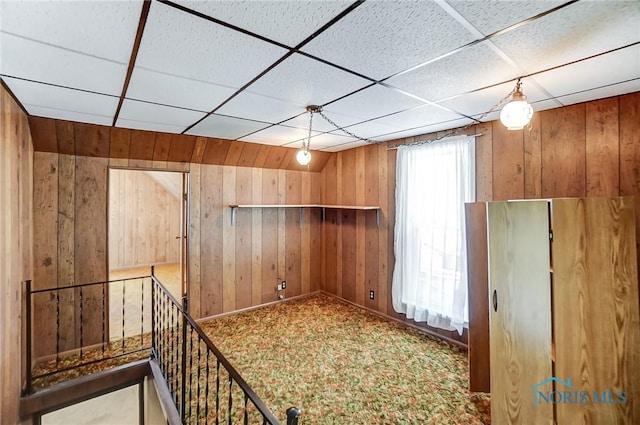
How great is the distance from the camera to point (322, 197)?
521 centimetres

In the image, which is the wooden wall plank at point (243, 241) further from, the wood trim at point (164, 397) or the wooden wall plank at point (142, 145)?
the wood trim at point (164, 397)

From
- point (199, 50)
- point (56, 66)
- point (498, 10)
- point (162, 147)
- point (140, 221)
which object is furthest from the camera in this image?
point (140, 221)

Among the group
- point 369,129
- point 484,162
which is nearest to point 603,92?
point 484,162

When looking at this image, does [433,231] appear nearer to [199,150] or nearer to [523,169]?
[523,169]

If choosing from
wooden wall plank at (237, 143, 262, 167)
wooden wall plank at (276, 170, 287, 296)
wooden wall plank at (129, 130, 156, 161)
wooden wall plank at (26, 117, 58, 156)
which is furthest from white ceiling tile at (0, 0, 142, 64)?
wooden wall plank at (276, 170, 287, 296)

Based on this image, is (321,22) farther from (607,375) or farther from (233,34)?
(607,375)

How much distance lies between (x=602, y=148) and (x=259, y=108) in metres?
2.92

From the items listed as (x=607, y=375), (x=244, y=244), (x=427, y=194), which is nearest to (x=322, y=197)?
(x=244, y=244)

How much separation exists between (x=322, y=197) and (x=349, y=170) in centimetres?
83

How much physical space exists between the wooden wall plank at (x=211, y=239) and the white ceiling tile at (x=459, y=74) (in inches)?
117

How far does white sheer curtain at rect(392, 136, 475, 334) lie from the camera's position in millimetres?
3170

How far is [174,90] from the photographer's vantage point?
6.98 ft

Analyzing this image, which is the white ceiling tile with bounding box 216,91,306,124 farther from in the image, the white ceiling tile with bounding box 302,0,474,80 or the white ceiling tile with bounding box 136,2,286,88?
the white ceiling tile with bounding box 302,0,474,80

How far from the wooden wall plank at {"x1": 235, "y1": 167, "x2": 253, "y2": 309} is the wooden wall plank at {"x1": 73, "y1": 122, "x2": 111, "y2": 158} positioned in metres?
1.62
